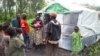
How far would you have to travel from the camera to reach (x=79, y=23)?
49.0 feet

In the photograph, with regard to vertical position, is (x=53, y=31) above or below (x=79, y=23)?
above

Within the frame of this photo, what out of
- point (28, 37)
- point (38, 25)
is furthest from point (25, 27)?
point (38, 25)

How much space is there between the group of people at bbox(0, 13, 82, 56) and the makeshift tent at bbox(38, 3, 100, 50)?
0.90 m

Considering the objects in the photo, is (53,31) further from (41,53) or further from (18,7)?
(18,7)

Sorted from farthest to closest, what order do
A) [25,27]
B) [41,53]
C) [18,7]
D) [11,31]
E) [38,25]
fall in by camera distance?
[18,7] < [38,25] < [41,53] < [25,27] < [11,31]

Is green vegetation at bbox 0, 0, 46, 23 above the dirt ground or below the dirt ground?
above

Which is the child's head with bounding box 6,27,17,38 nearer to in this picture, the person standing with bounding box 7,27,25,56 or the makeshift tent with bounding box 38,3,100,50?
the person standing with bounding box 7,27,25,56

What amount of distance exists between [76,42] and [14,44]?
5.12 meters

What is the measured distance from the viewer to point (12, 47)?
8805 mm

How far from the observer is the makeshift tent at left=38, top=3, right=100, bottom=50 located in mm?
14888

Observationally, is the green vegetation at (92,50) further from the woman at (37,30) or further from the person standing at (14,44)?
the person standing at (14,44)

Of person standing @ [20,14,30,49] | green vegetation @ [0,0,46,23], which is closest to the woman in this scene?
person standing @ [20,14,30,49]

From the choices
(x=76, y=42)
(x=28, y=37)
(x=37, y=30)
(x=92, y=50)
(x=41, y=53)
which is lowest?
(x=41, y=53)

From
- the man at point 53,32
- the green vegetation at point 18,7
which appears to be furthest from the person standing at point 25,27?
the green vegetation at point 18,7
